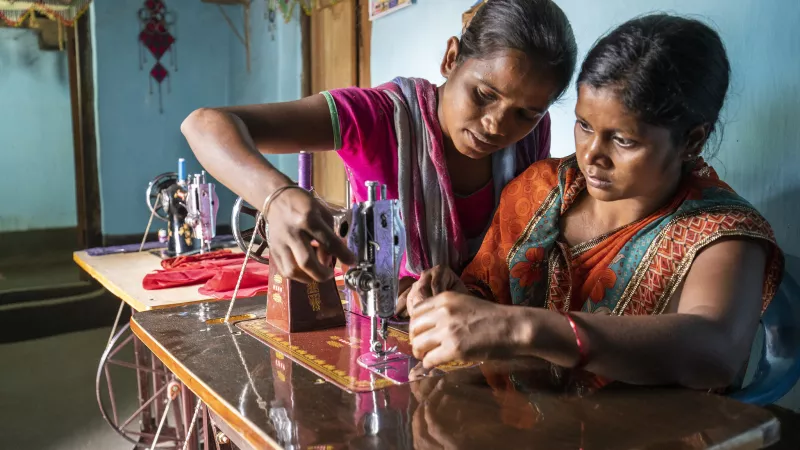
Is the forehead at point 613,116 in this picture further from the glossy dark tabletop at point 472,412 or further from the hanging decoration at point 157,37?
the hanging decoration at point 157,37

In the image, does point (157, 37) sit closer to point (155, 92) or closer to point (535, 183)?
point (155, 92)

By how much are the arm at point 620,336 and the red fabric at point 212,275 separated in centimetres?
121

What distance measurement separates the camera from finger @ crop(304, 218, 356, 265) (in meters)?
1.03

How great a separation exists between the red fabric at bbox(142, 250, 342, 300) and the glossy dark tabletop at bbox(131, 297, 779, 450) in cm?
103

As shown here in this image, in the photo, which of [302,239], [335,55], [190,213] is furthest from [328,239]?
[335,55]

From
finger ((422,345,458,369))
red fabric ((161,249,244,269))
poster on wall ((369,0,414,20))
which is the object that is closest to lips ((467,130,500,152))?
finger ((422,345,458,369))

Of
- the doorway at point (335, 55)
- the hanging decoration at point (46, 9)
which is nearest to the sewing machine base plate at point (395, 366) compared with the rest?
the doorway at point (335, 55)

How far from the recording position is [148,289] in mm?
2400

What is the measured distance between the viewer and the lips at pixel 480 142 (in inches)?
57.1

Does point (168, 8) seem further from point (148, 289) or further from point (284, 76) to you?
point (148, 289)

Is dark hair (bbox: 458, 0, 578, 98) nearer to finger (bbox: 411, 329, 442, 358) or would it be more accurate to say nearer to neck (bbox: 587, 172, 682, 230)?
neck (bbox: 587, 172, 682, 230)

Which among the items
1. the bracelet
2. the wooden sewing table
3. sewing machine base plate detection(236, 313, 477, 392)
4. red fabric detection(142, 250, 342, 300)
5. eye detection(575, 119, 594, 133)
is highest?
eye detection(575, 119, 594, 133)

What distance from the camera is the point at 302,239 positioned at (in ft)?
3.37

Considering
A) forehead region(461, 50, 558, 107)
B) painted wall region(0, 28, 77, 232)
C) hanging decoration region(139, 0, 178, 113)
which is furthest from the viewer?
painted wall region(0, 28, 77, 232)
